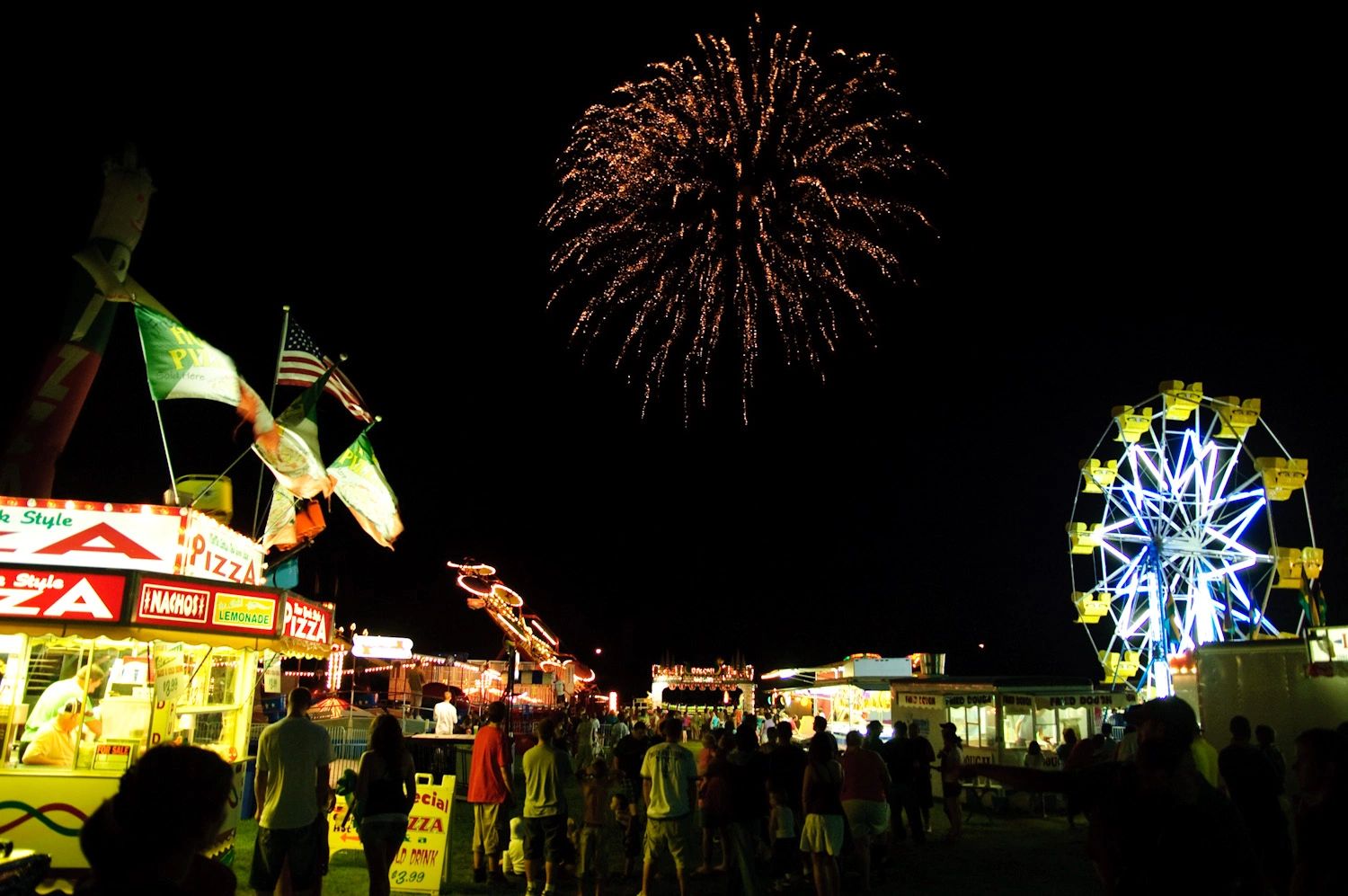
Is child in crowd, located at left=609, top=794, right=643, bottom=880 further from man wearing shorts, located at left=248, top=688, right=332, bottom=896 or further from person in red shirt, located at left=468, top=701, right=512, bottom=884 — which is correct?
man wearing shorts, located at left=248, top=688, right=332, bottom=896

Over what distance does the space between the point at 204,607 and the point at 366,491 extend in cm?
555

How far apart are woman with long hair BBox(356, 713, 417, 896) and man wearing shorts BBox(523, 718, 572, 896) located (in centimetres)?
126

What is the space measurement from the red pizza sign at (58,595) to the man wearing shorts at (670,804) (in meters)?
4.59

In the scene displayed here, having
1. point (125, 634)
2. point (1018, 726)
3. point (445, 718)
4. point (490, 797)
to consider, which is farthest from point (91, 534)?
point (1018, 726)

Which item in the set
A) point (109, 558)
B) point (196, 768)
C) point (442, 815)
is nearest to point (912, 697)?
point (442, 815)

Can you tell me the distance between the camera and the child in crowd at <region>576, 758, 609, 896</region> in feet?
28.7

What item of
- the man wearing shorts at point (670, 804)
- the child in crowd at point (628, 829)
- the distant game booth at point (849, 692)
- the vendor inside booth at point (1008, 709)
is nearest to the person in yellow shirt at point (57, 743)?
the man wearing shorts at point (670, 804)

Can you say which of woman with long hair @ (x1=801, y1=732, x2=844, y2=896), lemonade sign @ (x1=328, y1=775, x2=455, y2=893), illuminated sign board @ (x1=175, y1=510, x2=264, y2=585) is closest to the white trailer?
woman with long hair @ (x1=801, y1=732, x2=844, y2=896)

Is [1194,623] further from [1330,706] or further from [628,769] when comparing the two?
[628,769]

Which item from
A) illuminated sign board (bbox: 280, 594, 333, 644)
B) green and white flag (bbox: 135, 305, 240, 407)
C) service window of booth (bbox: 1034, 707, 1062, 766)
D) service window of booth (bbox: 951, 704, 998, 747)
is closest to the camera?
illuminated sign board (bbox: 280, 594, 333, 644)

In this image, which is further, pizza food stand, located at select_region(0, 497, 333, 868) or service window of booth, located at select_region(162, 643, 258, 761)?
service window of booth, located at select_region(162, 643, 258, 761)

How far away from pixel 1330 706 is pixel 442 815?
1095 cm

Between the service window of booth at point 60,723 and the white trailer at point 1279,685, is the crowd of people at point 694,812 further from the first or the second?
the white trailer at point 1279,685

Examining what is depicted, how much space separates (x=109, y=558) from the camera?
30.2 ft
